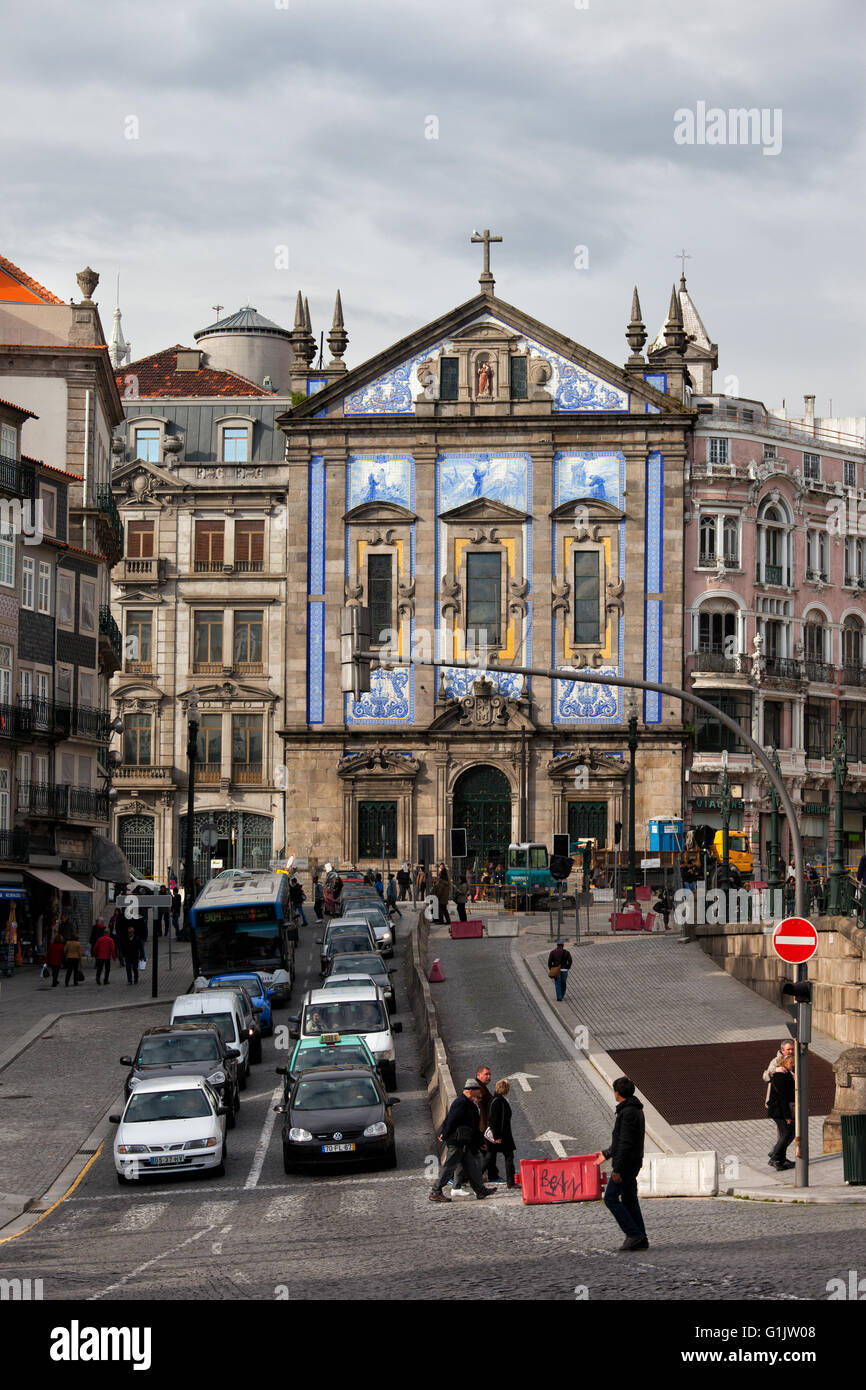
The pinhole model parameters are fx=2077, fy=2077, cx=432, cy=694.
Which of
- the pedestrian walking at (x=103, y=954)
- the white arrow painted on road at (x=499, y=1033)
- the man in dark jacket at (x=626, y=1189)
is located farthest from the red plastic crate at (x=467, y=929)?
the man in dark jacket at (x=626, y=1189)

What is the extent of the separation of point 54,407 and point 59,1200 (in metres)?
45.5

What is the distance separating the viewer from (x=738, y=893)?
2199 inches

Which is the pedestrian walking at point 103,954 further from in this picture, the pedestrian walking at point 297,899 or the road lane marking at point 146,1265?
the road lane marking at point 146,1265

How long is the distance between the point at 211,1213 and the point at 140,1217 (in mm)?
962

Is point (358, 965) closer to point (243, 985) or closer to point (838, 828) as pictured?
point (243, 985)

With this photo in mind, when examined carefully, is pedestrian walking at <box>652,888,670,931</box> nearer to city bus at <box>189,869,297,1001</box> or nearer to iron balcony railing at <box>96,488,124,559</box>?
city bus at <box>189,869,297,1001</box>

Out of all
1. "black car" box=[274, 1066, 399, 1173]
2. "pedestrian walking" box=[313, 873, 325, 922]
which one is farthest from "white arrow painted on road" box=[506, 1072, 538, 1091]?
"pedestrian walking" box=[313, 873, 325, 922]

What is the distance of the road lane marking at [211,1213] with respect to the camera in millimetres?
25094

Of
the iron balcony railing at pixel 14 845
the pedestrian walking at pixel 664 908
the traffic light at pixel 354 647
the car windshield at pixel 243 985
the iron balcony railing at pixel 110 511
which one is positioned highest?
the iron balcony railing at pixel 110 511

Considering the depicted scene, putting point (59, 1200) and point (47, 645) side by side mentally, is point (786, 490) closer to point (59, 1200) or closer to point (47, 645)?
point (47, 645)

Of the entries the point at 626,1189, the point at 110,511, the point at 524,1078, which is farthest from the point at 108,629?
the point at 626,1189

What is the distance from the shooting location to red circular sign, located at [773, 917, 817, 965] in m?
28.0

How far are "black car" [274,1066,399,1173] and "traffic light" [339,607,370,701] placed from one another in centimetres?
598

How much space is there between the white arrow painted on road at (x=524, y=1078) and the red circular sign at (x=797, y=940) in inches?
332
